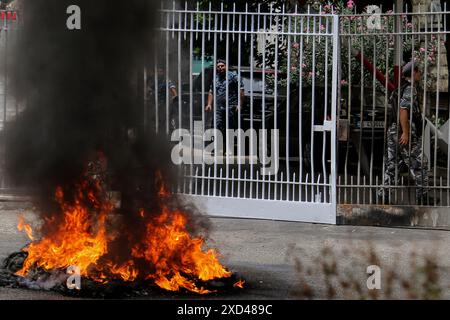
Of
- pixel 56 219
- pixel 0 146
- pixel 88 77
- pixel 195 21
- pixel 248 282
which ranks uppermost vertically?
pixel 195 21

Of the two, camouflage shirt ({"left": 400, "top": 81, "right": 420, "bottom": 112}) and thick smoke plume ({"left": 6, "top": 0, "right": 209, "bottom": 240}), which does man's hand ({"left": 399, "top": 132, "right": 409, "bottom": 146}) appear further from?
thick smoke plume ({"left": 6, "top": 0, "right": 209, "bottom": 240})

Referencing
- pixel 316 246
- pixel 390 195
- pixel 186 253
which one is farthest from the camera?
pixel 390 195

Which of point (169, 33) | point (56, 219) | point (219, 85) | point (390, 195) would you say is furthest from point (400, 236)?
point (56, 219)

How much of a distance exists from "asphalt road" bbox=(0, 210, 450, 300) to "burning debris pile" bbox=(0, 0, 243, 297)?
12.1 inches

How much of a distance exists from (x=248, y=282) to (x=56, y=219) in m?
1.64

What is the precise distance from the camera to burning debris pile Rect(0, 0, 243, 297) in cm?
750

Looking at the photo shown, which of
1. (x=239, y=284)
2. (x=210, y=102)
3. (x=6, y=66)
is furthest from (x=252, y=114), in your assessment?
(x=239, y=284)

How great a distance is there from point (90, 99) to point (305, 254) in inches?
118

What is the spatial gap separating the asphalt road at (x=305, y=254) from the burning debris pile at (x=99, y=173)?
31cm

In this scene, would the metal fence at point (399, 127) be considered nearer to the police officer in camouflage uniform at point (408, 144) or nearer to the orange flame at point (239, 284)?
the police officer in camouflage uniform at point (408, 144)

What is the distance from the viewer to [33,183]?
798 centimetres

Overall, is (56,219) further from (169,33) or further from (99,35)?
(169,33)

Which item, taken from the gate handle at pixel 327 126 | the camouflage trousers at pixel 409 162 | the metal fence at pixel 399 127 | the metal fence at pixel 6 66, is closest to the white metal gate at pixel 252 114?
the gate handle at pixel 327 126

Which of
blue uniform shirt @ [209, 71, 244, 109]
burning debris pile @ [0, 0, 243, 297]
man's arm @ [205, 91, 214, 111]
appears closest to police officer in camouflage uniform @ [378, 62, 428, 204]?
blue uniform shirt @ [209, 71, 244, 109]
